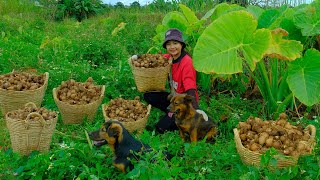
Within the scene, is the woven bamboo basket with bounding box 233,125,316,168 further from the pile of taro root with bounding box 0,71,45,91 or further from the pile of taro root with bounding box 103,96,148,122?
the pile of taro root with bounding box 0,71,45,91

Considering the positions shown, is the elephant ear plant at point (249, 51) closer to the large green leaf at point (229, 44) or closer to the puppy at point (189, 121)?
the large green leaf at point (229, 44)

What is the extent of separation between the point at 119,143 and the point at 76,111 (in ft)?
4.43

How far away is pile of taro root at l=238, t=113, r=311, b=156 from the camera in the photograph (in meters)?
3.37

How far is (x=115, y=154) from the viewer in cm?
335

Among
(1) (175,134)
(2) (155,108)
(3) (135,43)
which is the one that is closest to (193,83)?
(1) (175,134)

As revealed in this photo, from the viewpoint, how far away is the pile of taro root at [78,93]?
4.61 meters

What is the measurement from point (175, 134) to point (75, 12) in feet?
26.5

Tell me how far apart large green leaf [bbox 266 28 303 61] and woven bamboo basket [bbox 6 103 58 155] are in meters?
1.89

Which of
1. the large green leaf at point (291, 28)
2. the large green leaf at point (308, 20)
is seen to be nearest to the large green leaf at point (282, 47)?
the large green leaf at point (308, 20)

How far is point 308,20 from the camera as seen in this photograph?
14.7 feet

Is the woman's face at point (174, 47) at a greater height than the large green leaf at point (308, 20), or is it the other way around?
the large green leaf at point (308, 20)

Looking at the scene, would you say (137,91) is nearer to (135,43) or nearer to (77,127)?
(77,127)

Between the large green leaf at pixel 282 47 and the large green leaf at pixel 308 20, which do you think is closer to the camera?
the large green leaf at pixel 282 47

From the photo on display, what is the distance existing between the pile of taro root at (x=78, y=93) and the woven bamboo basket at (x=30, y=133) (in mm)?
785
